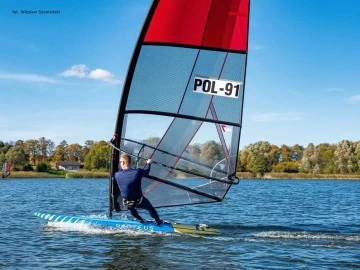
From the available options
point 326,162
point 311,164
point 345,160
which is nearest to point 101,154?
point 345,160

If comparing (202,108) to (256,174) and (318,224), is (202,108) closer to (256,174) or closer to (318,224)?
(318,224)

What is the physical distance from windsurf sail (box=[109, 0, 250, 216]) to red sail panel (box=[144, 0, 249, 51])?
0.07 ft

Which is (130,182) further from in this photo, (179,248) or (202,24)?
(202,24)

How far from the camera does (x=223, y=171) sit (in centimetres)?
1088

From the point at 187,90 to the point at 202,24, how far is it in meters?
1.42

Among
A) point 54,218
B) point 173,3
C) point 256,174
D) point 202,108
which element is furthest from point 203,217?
point 256,174

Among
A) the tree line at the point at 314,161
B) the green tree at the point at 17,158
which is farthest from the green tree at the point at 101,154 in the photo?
the tree line at the point at 314,161

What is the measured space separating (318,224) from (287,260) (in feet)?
21.4

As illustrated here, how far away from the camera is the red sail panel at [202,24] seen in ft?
33.1

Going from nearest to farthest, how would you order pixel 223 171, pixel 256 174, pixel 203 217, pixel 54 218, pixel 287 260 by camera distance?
1. pixel 287 260
2. pixel 223 171
3. pixel 54 218
4. pixel 203 217
5. pixel 256 174

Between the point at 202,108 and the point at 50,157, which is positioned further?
the point at 50,157

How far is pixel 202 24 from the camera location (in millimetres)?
10266

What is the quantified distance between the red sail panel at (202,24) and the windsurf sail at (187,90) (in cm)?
2

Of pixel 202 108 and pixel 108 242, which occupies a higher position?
pixel 202 108
